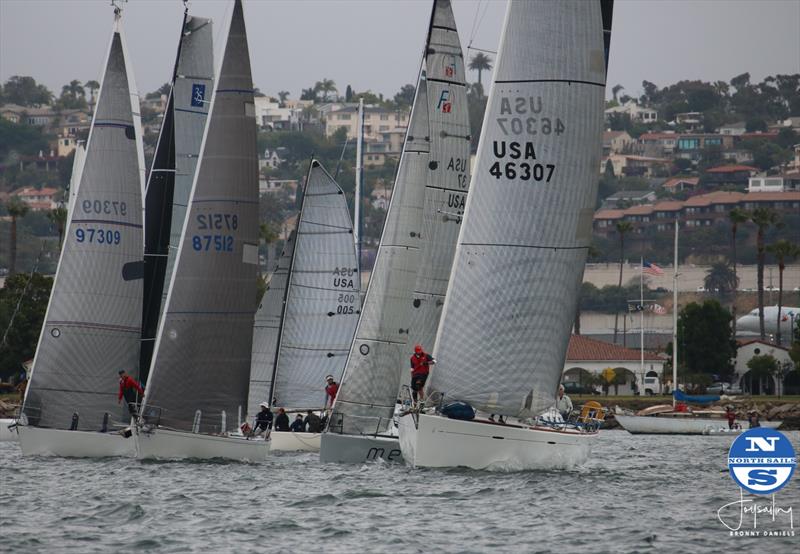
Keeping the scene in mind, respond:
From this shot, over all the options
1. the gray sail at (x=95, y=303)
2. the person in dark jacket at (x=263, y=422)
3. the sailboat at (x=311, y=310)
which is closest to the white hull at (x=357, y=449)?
the person in dark jacket at (x=263, y=422)

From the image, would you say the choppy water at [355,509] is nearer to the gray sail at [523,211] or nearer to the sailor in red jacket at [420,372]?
the sailor in red jacket at [420,372]

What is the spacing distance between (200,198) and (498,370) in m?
6.43

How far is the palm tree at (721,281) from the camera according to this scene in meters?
168

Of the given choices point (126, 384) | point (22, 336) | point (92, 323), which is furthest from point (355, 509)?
point (22, 336)

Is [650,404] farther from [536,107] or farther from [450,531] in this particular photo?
[450,531]

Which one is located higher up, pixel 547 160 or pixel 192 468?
pixel 547 160

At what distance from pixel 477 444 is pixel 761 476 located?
4952 millimetres

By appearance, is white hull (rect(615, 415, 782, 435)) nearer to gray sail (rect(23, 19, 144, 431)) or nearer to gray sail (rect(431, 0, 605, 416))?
gray sail (rect(23, 19, 144, 431))

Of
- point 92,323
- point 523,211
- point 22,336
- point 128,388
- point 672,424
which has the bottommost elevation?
point 672,424

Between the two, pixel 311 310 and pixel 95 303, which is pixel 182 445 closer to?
pixel 95 303

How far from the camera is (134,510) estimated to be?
21.1 meters

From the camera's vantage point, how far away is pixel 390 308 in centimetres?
3056

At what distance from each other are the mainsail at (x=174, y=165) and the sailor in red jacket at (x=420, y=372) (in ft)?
22.2

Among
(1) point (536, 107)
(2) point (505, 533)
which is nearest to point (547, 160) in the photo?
(1) point (536, 107)
